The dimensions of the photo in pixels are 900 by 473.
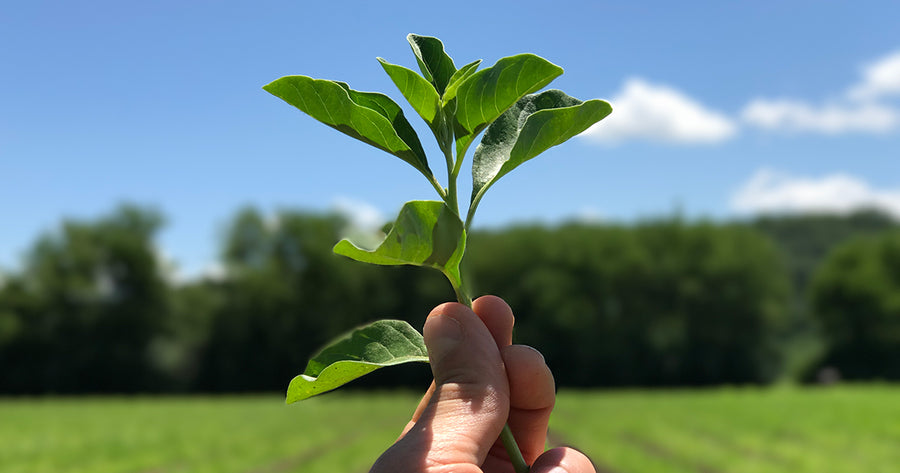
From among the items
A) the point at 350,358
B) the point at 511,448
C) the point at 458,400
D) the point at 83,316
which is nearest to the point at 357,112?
the point at 350,358

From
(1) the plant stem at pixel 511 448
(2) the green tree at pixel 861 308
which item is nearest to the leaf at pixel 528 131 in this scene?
(1) the plant stem at pixel 511 448

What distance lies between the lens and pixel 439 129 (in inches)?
53.9

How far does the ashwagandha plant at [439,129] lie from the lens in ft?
3.87

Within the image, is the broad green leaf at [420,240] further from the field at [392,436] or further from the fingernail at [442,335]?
the field at [392,436]

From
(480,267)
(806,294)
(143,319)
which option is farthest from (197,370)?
(806,294)

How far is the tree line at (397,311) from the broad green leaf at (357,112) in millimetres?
40230

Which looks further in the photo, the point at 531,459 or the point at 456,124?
the point at 531,459

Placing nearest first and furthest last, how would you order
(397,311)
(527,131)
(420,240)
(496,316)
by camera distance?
(420,240), (527,131), (496,316), (397,311)

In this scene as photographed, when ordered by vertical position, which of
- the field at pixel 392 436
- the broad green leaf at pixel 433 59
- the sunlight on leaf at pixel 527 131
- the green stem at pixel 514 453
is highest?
the broad green leaf at pixel 433 59

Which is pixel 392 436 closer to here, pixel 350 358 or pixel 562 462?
pixel 562 462

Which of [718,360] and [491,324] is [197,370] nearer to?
[718,360]

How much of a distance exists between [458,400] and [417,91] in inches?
25.0

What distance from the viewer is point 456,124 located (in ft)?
4.42

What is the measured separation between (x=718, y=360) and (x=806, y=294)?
1126 cm
